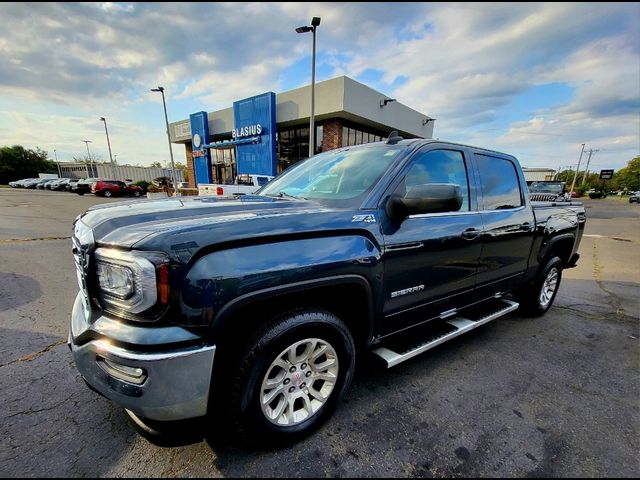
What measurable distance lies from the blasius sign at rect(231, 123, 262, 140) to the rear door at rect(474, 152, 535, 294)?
19347mm

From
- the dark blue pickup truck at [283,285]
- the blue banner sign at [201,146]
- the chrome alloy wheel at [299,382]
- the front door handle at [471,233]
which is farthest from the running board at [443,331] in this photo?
the blue banner sign at [201,146]

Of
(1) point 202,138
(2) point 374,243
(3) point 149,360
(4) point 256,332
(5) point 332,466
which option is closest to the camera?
(3) point 149,360

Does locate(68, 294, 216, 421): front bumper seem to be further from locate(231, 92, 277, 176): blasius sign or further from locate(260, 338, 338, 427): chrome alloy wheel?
locate(231, 92, 277, 176): blasius sign

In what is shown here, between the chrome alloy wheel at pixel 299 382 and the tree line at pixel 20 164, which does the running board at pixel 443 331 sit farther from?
the tree line at pixel 20 164

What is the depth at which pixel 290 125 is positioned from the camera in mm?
21547

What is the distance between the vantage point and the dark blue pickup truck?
1.52 metres

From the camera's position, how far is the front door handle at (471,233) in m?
2.72

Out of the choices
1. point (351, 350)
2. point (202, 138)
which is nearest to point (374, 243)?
point (351, 350)

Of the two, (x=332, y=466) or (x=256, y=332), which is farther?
(x=332, y=466)

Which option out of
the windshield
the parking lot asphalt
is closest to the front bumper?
the parking lot asphalt

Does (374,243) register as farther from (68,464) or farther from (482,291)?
(68,464)

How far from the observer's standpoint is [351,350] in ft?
7.09

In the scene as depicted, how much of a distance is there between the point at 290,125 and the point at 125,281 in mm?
21538

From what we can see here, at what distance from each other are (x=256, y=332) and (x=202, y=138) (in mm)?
28185
